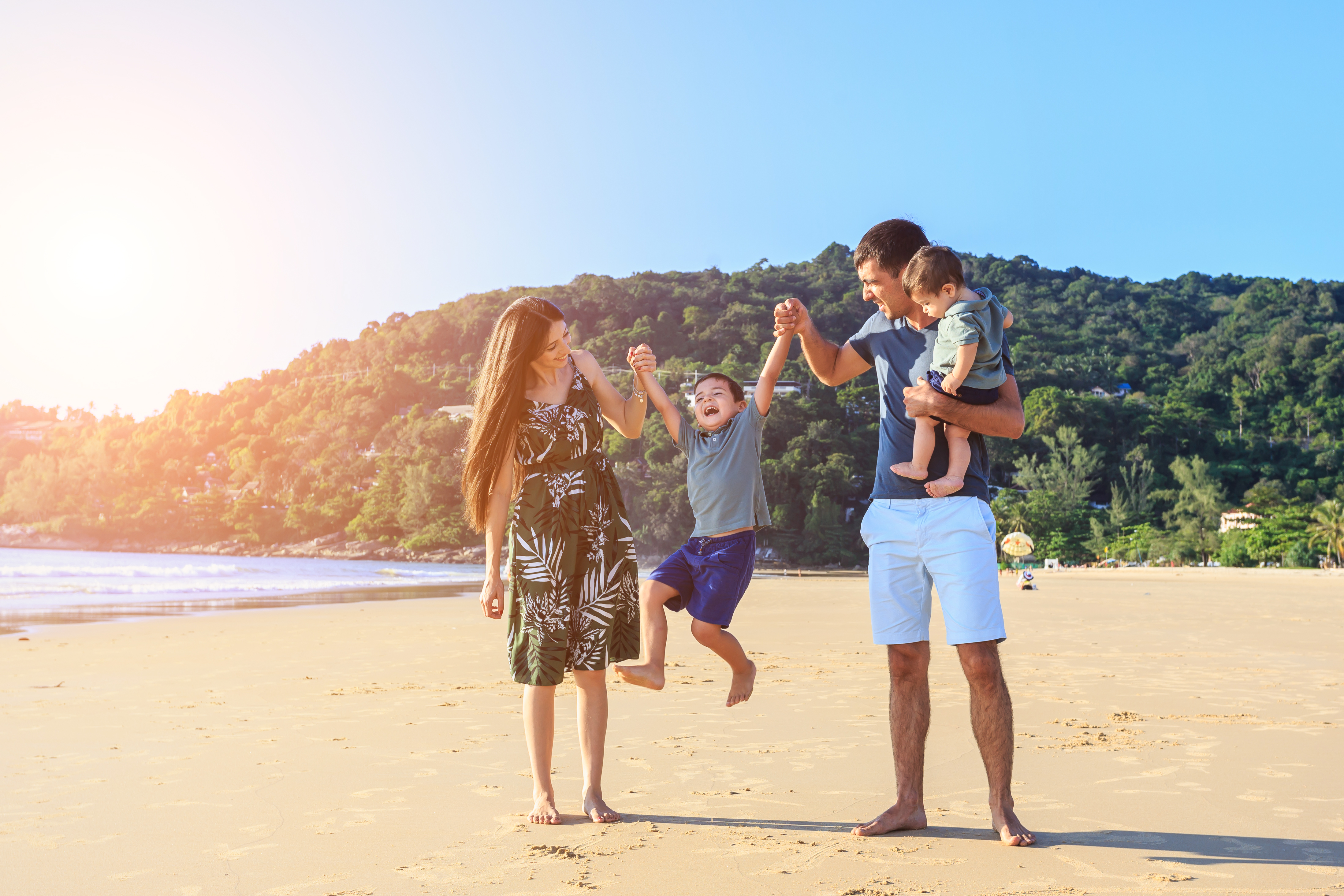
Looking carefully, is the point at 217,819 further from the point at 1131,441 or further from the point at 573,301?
the point at 573,301

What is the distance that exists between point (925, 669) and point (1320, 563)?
41276 millimetres

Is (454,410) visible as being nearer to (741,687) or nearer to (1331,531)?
(1331,531)

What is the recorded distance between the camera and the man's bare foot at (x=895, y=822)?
2697 mm

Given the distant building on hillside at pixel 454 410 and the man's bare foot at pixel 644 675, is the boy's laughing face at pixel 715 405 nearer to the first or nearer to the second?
the man's bare foot at pixel 644 675

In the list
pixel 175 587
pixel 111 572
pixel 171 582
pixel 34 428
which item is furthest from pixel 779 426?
pixel 34 428

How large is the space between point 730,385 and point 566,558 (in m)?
1.11

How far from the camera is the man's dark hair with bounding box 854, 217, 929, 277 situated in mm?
3094

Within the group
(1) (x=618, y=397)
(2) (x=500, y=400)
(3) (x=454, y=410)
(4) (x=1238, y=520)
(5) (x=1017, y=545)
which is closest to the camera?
(2) (x=500, y=400)

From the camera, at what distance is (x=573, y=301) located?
8544cm

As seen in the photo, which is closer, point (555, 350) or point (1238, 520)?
point (555, 350)

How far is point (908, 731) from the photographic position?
2.90 metres

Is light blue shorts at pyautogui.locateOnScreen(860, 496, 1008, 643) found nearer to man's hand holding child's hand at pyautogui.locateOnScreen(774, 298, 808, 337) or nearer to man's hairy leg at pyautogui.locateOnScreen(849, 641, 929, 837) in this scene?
man's hairy leg at pyautogui.locateOnScreen(849, 641, 929, 837)

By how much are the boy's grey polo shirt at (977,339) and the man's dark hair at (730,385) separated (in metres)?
1.02

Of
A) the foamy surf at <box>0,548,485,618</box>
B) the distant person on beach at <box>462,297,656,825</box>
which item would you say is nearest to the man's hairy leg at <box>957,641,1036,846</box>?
the distant person on beach at <box>462,297,656,825</box>
